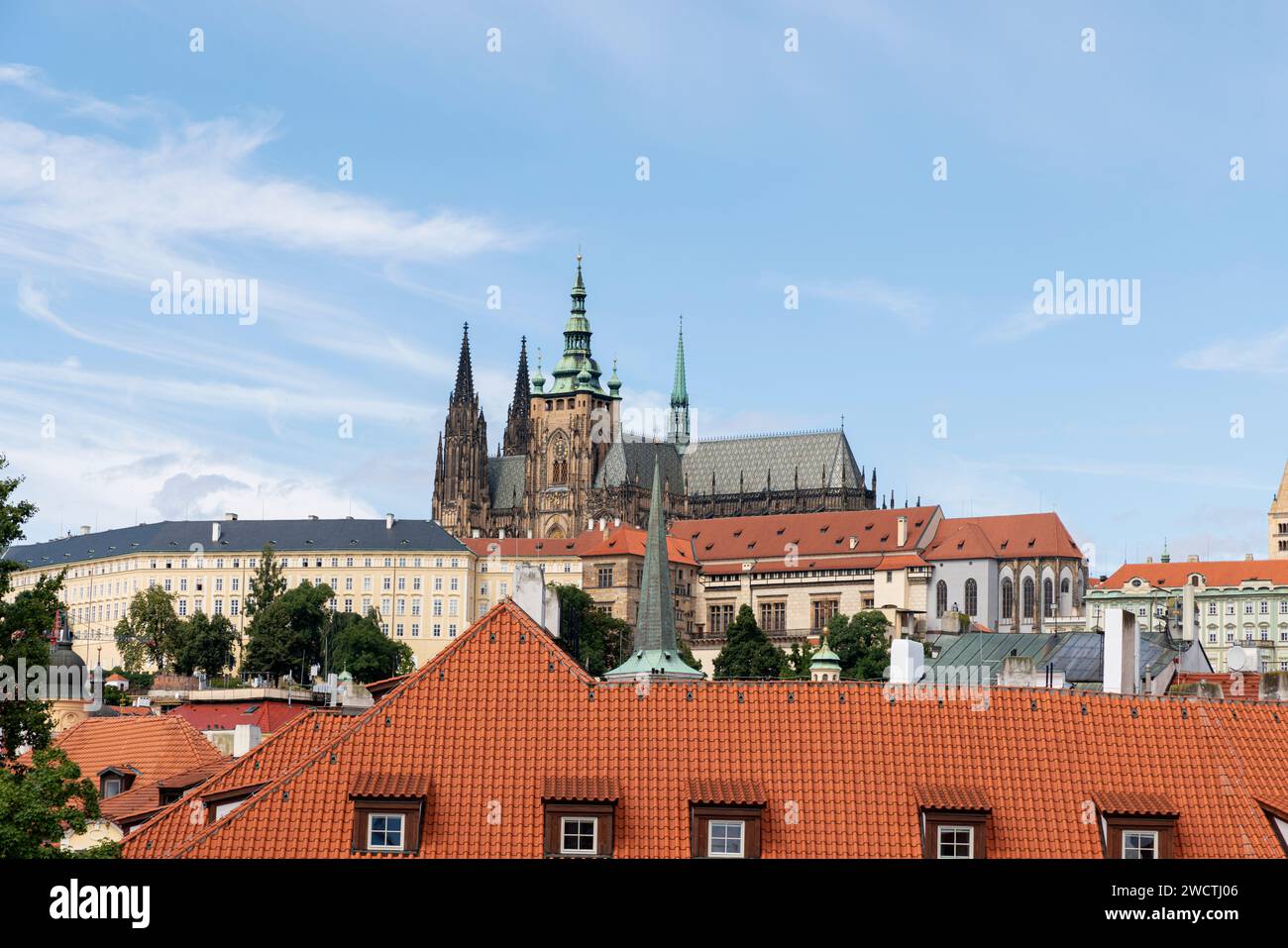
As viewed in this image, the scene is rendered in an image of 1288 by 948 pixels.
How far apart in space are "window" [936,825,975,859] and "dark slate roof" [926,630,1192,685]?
2605cm

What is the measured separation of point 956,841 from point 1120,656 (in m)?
7.59

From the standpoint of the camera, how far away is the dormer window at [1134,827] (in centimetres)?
2386

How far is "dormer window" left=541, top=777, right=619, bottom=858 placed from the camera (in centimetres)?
2334

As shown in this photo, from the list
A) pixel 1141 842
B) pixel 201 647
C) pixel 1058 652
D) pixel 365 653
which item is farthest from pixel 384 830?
pixel 201 647

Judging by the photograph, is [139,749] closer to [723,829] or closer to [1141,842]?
[723,829]

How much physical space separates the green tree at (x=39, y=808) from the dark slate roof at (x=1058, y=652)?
28.7 meters

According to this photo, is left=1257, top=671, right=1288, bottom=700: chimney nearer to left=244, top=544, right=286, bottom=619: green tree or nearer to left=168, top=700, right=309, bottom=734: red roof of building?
left=168, top=700, right=309, bottom=734: red roof of building

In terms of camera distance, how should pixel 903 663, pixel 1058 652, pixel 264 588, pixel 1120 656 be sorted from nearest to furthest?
pixel 1120 656 < pixel 903 663 < pixel 1058 652 < pixel 264 588

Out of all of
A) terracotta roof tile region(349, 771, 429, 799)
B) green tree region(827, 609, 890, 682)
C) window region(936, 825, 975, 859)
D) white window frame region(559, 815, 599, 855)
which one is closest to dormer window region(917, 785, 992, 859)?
window region(936, 825, 975, 859)

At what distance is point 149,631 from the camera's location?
19362cm

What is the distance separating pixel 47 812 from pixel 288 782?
11.9 ft

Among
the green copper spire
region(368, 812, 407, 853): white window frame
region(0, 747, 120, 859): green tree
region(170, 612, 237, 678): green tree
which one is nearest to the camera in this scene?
region(368, 812, 407, 853): white window frame

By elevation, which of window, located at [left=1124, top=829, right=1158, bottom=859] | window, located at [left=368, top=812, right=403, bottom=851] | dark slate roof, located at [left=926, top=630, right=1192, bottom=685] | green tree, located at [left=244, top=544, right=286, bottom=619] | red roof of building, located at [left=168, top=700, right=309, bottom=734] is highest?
green tree, located at [left=244, top=544, right=286, bottom=619]
